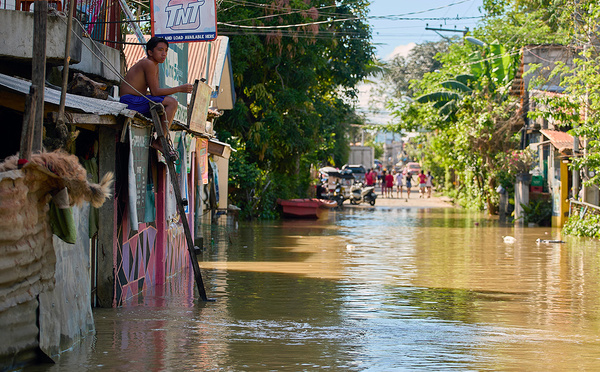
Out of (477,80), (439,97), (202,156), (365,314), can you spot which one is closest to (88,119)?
(365,314)

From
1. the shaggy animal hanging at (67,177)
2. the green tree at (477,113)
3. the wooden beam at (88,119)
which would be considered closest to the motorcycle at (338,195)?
the green tree at (477,113)

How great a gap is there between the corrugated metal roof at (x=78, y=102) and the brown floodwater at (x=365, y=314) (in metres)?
2.36

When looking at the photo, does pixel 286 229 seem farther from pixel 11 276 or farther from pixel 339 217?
pixel 11 276

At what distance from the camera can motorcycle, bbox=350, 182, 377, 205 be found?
39.8 m

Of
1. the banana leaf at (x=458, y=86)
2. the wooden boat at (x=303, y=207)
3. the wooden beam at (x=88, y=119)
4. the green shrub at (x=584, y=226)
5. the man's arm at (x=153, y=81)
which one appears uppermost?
the banana leaf at (x=458, y=86)

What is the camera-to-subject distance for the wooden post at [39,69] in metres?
6.70

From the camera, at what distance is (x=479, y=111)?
32.3 meters

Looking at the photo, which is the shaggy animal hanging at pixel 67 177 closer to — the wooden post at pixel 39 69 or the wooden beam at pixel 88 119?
the wooden post at pixel 39 69

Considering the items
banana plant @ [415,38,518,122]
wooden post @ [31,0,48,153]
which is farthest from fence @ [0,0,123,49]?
banana plant @ [415,38,518,122]

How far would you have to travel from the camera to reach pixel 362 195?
4031 cm

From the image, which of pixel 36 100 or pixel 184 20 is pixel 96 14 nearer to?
pixel 184 20

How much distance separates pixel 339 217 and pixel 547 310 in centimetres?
2071

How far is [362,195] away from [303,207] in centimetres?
1146

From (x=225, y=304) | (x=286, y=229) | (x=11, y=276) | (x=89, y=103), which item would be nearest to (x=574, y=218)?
(x=286, y=229)
